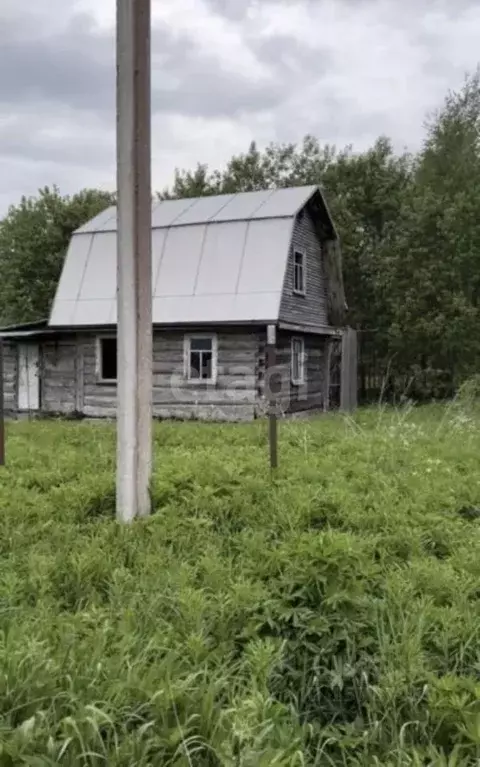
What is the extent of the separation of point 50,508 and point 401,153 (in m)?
24.4

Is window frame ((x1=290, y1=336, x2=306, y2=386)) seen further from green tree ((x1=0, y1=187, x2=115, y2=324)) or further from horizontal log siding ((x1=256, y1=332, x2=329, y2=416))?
green tree ((x1=0, y1=187, x2=115, y2=324))

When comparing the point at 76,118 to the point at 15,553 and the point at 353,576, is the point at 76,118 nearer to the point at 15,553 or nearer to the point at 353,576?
the point at 15,553

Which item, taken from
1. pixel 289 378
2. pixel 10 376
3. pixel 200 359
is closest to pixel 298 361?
pixel 289 378

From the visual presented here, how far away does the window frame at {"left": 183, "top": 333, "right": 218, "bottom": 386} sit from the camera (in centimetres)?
1505

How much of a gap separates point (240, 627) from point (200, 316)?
39.7ft

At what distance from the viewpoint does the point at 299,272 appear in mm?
16281

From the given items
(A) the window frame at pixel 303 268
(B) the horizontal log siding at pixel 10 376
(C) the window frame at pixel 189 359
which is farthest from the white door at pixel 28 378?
(A) the window frame at pixel 303 268

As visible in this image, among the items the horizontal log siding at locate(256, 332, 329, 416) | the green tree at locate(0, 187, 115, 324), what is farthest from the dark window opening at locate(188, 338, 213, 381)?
the green tree at locate(0, 187, 115, 324)

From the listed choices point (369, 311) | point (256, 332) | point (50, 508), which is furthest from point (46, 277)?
point (50, 508)

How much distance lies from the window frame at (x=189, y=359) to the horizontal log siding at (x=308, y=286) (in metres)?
1.75

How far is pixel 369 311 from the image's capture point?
2298 centimetres

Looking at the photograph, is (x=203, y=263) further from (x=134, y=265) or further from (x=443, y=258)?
(x=134, y=265)

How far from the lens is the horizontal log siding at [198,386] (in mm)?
14812

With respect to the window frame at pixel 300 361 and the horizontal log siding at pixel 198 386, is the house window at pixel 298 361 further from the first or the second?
the horizontal log siding at pixel 198 386
